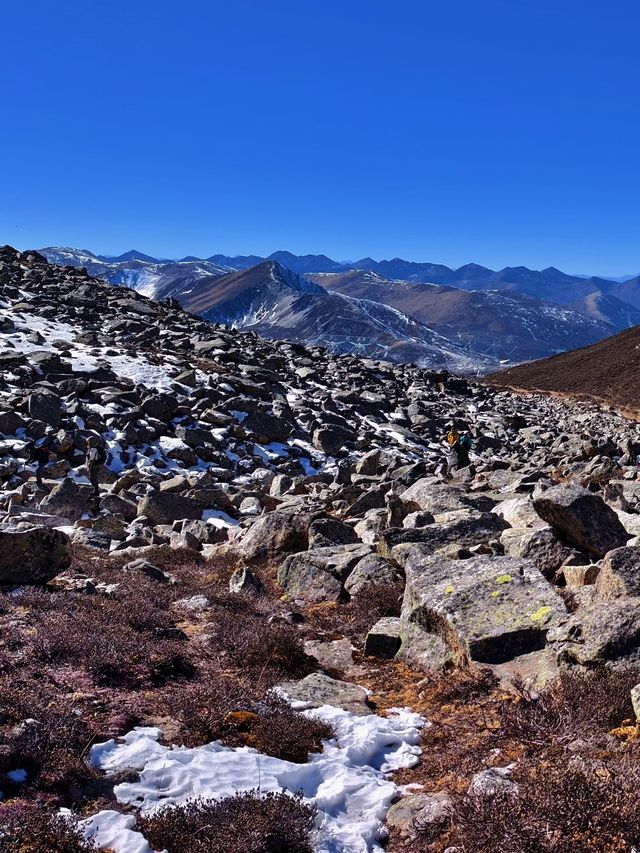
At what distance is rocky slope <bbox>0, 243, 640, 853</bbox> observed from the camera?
552cm

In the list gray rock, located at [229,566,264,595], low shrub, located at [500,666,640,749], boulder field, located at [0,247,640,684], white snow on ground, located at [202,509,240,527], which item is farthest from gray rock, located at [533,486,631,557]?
white snow on ground, located at [202,509,240,527]

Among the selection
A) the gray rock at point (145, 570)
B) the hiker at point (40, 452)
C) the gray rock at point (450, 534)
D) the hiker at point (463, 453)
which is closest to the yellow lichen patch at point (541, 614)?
the gray rock at point (450, 534)

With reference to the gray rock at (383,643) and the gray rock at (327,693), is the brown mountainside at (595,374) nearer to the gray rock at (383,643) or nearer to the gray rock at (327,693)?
the gray rock at (383,643)

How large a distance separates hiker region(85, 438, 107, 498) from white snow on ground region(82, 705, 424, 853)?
13960mm

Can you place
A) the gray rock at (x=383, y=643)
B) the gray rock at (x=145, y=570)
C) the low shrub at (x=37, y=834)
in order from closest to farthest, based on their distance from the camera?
1. the low shrub at (x=37, y=834)
2. the gray rock at (x=383, y=643)
3. the gray rock at (x=145, y=570)

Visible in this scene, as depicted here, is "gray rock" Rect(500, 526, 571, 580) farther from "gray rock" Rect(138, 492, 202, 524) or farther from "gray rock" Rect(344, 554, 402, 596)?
"gray rock" Rect(138, 492, 202, 524)

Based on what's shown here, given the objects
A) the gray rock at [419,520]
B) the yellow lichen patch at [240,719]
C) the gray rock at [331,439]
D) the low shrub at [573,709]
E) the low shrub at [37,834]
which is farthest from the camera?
the gray rock at [331,439]

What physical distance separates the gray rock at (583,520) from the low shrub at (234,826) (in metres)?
6.04

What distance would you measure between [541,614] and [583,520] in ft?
8.40

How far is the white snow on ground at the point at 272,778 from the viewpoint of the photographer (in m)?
4.76

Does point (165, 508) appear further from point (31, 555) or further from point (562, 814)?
point (562, 814)

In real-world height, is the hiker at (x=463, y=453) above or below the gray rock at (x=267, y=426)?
below

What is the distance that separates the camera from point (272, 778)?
5.47m

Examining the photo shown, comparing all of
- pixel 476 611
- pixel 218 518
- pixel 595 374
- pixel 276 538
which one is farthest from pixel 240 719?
pixel 595 374
